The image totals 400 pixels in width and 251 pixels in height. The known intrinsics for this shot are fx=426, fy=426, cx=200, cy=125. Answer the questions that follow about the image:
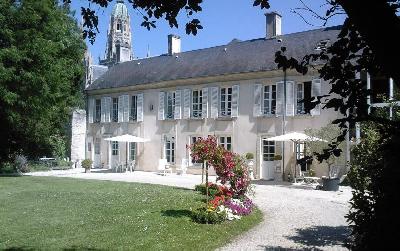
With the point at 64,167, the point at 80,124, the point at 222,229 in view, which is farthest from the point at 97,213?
the point at 80,124

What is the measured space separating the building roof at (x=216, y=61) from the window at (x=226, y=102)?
1.08m

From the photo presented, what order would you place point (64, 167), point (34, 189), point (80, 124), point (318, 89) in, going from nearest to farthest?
point (34, 189) → point (318, 89) → point (64, 167) → point (80, 124)

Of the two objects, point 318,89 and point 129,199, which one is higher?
point 318,89

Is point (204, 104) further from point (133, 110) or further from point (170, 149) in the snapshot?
point (133, 110)

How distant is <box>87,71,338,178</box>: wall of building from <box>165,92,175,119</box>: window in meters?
0.39

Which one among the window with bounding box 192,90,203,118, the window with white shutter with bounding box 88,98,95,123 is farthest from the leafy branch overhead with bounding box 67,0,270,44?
the window with white shutter with bounding box 88,98,95,123

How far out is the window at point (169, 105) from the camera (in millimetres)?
27641

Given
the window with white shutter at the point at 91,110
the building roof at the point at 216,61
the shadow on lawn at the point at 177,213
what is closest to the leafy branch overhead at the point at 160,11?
the shadow on lawn at the point at 177,213

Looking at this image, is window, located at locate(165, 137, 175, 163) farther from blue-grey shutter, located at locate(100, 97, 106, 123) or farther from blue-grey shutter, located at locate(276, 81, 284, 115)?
blue-grey shutter, located at locate(276, 81, 284, 115)

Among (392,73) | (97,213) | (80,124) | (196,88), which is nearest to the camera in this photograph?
(392,73)

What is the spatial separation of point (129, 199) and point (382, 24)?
12.3 m

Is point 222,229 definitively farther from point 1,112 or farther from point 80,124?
point 80,124

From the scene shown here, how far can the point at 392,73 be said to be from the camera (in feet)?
6.50

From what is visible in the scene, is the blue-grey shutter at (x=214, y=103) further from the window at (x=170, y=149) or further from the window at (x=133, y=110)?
the window at (x=133, y=110)
